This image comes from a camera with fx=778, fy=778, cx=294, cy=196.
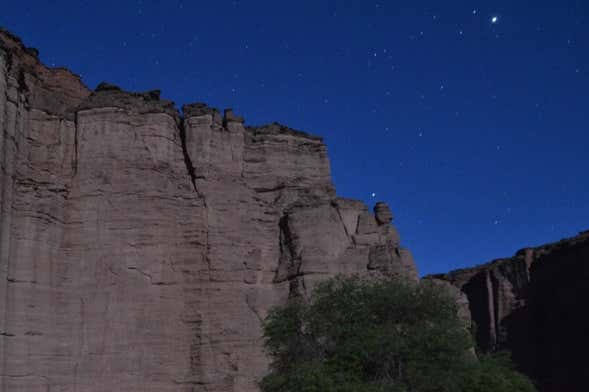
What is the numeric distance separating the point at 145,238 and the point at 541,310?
45.5m

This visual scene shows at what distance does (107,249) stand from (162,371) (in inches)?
186

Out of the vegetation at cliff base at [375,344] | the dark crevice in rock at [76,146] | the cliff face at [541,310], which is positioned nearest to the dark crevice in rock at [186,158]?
the dark crevice in rock at [76,146]

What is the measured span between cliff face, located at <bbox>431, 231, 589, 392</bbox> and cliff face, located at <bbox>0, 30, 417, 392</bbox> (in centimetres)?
3380

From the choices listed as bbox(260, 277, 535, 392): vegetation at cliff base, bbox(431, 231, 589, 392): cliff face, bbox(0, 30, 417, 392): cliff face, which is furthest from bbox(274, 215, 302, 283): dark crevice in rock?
bbox(431, 231, 589, 392): cliff face

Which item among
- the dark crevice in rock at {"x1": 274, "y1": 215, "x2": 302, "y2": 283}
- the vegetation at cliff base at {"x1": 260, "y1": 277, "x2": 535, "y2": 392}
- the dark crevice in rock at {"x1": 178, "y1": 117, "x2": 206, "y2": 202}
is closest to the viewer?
the vegetation at cliff base at {"x1": 260, "y1": 277, "x2": 535, "y2": 392}

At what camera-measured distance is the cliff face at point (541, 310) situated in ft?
197

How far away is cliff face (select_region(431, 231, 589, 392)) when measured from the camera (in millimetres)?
59969

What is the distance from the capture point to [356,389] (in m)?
20.3

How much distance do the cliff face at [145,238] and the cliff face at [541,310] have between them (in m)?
33.8

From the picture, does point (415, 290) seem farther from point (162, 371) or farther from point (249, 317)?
point (162, 371)

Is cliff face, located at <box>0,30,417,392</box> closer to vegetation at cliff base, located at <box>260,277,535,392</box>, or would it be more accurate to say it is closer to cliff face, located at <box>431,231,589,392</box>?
vegetation at cliff base, located at <box>260,277,535,392</box>

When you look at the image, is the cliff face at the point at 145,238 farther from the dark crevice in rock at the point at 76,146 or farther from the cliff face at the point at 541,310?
the cliff face at the point at 541,310

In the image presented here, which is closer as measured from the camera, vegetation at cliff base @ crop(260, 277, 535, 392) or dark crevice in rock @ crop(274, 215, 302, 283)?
vegetation at cliff base @ crop(260, 277, 535, 392)

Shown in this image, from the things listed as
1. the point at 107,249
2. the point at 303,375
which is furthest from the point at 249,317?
the point at 303,375
